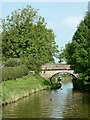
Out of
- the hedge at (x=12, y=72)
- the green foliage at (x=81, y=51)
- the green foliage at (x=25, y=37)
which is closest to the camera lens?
the green foliage at (x=81, y=51)

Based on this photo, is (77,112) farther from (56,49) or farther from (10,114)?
(56,49)

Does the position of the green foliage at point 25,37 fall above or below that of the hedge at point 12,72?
above

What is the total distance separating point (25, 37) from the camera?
56.9m

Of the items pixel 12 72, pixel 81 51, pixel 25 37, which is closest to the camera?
pixel 81 51

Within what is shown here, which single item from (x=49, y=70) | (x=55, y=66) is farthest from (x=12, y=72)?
(x=49, y=70)

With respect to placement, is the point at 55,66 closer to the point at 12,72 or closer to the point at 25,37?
the point at 25,37

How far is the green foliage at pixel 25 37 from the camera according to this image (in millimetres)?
57094

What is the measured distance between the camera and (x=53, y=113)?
76.2 ft

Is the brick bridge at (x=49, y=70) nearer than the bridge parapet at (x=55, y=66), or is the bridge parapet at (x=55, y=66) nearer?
the bridge parapet at (x=55, y=66)

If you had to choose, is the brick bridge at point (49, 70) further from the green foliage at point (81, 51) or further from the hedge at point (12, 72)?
the green foliage at point (81, 51)

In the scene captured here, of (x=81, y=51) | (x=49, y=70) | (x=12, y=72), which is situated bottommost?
(x=12, y=72)

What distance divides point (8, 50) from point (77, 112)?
37854 millimetres

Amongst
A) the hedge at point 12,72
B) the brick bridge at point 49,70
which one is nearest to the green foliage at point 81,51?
the hedge at point 12,72

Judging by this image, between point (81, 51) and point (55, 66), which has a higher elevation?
point (55, 66)
